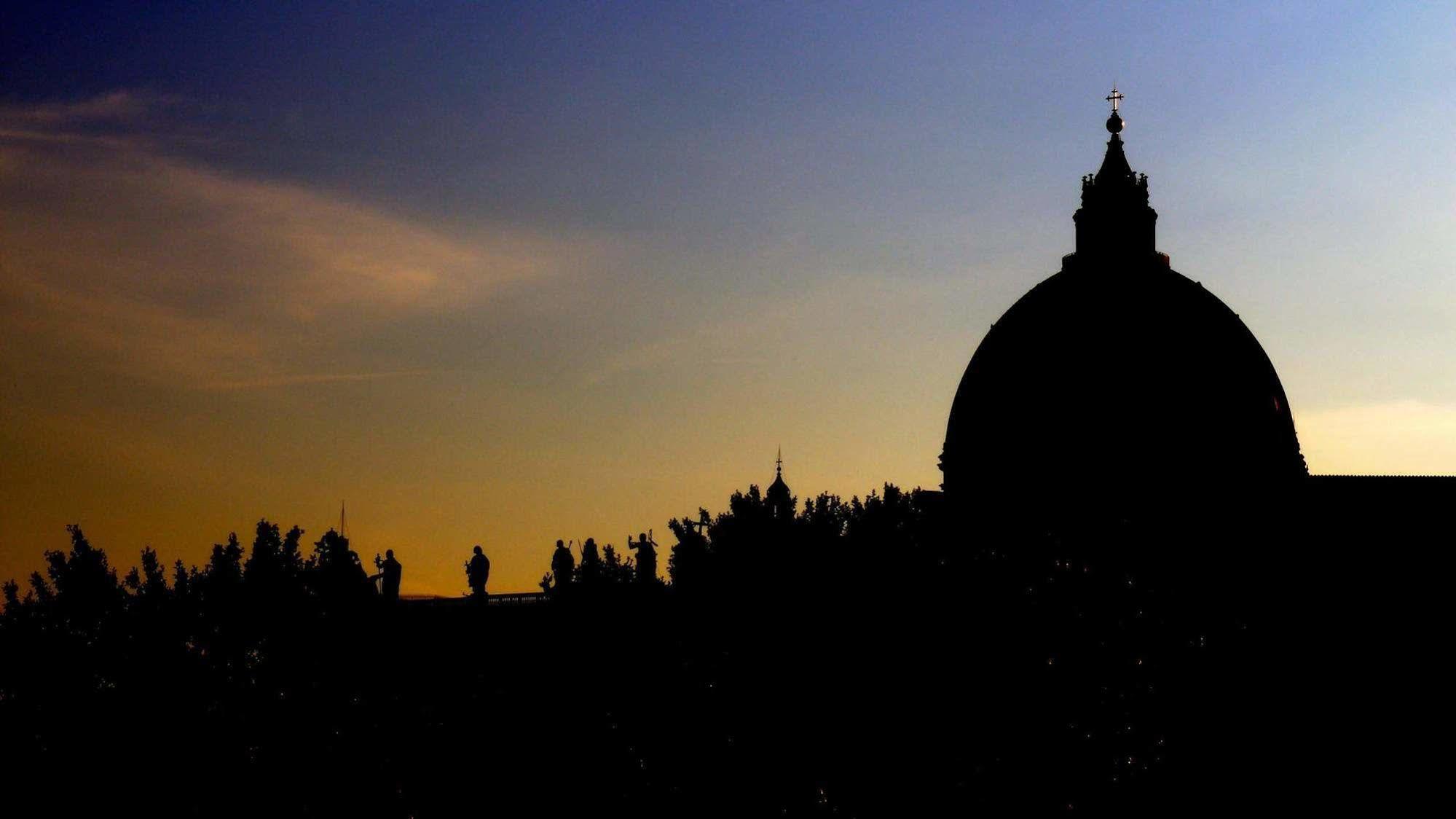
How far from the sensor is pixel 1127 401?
68688 mm

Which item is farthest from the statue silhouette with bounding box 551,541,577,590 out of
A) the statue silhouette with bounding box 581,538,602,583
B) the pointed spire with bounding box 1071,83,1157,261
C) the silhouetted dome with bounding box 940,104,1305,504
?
the pointed spire with bounding box 1071,83,1157,261

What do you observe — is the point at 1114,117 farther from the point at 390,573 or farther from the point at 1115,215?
the point at 390,573

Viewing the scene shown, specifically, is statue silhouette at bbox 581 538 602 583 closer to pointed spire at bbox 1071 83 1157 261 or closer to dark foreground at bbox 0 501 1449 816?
dark foreground at bbox 0 501 1449 816

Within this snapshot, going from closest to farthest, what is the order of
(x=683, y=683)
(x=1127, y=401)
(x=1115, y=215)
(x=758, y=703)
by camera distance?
(x=758, y=703)
(x=683, y=683)
(x=1127, y=401)
(x=1115, y=215)

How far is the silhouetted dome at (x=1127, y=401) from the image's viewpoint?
67.9 meters

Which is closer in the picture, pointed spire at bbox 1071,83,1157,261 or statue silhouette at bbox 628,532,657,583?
statue silhouette at bbox 628,532,657,583

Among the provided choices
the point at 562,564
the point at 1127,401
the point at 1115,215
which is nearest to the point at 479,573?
the point at 562,564

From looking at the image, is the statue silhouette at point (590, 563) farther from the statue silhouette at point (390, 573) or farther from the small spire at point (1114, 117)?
the small spire at point (1114, 117)

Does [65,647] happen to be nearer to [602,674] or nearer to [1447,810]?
[602,674]

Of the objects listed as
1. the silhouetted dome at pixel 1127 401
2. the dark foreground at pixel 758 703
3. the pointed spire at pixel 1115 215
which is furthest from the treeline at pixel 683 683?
the pointed spire at pixel 1115 215

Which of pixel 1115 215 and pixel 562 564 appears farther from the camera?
pixel 1115 215

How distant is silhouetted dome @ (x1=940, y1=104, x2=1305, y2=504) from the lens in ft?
223

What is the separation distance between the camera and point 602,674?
125 feet

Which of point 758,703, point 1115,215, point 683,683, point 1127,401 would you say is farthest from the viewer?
point 1115,215
